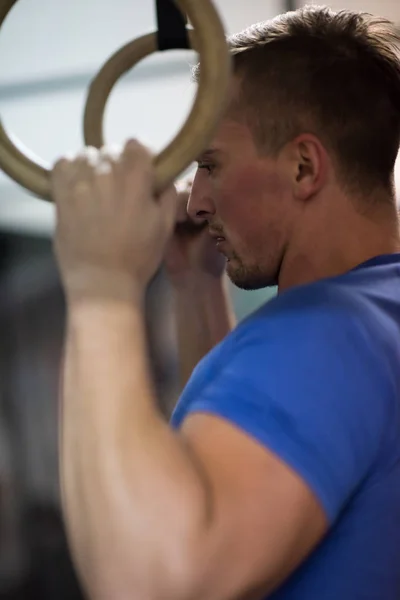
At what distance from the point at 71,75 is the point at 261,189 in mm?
997

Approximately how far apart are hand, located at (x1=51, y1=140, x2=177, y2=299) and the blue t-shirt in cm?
11

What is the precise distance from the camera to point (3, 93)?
159cm

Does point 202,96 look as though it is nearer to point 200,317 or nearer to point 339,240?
point 339,240

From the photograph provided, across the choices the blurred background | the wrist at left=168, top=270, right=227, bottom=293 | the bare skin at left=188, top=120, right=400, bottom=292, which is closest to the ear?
the bare skin at left=188, top=120, right=400, bottom=292

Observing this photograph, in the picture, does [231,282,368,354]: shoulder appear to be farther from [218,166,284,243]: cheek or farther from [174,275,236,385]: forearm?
[174,275,236,385]: forearm

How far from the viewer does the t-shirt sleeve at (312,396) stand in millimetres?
456

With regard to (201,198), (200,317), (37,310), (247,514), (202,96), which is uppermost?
(202,96)

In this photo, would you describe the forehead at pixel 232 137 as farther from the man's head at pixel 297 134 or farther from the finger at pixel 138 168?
the finger at pixel 138 168

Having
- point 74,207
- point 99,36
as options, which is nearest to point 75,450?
point 74,207

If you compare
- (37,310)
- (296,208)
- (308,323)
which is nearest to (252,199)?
(296,208)

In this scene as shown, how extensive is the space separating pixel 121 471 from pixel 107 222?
0.16 meters

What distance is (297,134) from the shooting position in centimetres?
68

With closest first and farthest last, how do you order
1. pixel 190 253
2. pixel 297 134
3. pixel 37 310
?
1. pixel 297 134
2. pixel 190 253
3. pixel 37 310

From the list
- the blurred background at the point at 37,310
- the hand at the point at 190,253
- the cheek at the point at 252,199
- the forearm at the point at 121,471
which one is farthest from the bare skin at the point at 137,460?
the blurred background at the point at 37,310
